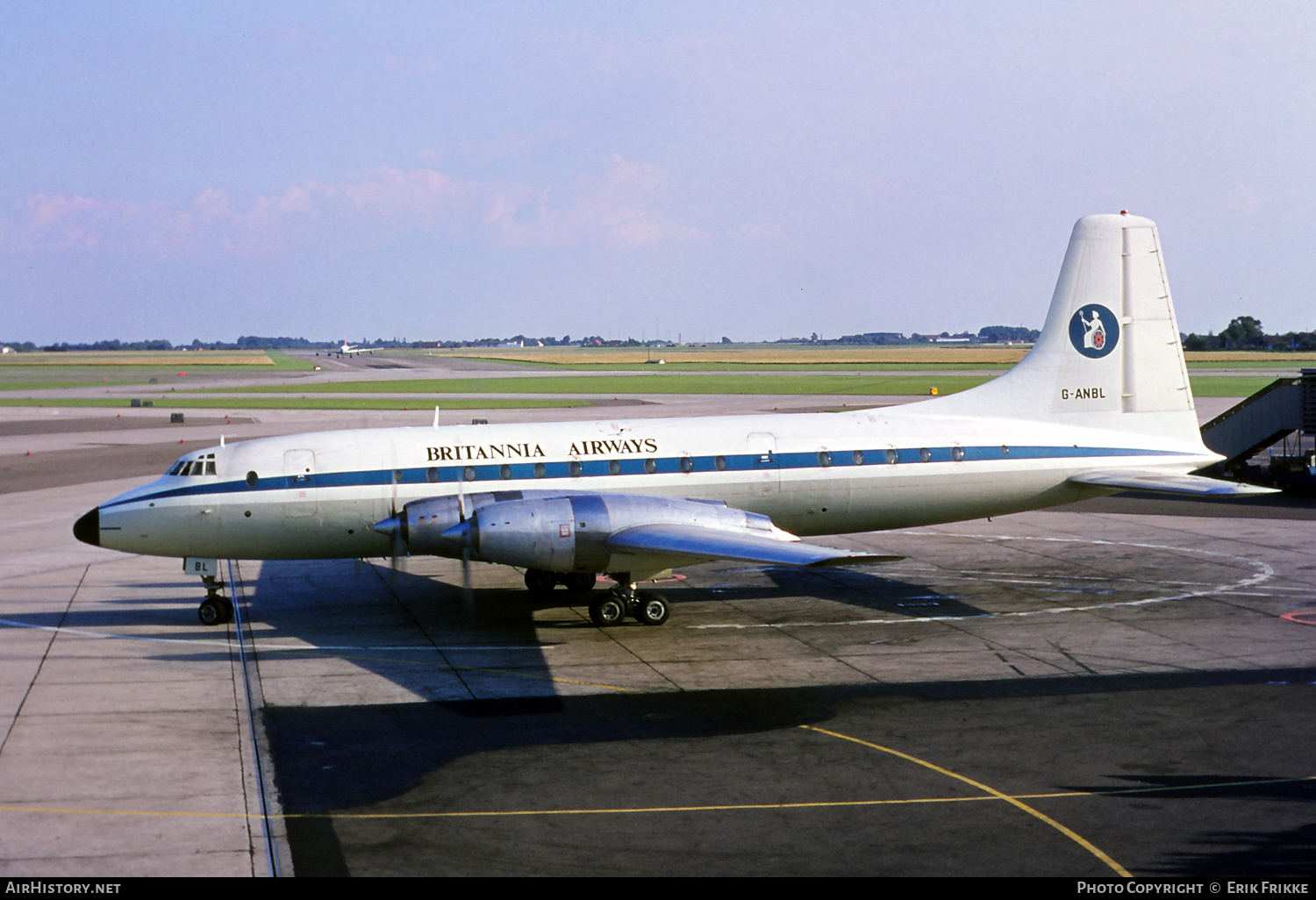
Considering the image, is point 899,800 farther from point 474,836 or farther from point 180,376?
point 180,376

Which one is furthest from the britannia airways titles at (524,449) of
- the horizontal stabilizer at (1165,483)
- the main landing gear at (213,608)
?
the horizontal stabilizer at (1165,483)

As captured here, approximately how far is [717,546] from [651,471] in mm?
4738

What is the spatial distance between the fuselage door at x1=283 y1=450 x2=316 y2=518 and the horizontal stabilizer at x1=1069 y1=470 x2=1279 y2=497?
17.7 m

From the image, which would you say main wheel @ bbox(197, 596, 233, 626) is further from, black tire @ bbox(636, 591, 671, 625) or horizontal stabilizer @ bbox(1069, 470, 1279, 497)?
horizontal stabilizer @ bbox(1069, 470, 1279, 497)

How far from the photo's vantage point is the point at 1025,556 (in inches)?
1254

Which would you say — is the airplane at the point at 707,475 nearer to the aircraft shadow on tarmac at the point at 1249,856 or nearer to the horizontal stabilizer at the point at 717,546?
the horizontal stabilizer at the point at 717,546

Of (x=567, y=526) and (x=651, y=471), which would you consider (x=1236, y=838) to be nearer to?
(x=567, y=526)

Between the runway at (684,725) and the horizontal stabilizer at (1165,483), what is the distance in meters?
2.63

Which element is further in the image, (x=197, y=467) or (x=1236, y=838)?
(x=197, y=467)

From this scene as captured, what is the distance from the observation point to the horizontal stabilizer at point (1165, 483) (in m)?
24.3

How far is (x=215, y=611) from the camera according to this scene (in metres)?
24.2

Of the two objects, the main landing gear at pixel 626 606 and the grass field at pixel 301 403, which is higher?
the grass field at pixel 301 403

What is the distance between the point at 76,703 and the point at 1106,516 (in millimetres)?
32691

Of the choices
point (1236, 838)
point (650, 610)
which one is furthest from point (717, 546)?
point (1236, 838)
